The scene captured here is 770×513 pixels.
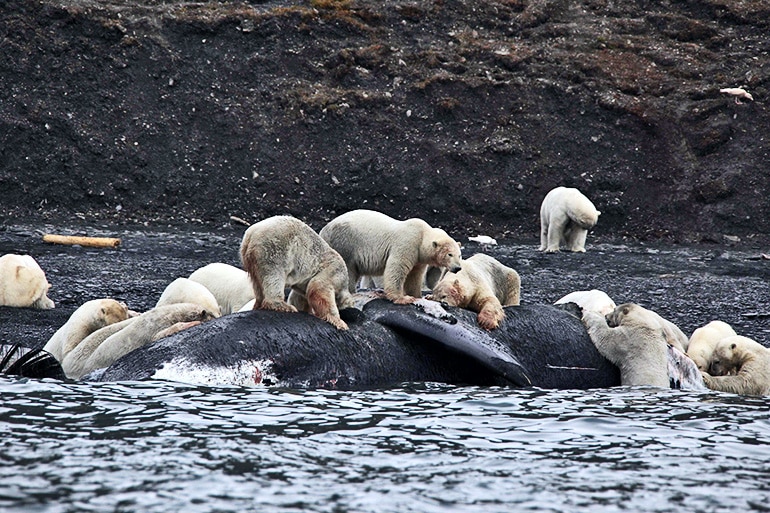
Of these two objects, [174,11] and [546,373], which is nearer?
[546,373]

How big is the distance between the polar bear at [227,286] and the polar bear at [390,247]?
2.65 m

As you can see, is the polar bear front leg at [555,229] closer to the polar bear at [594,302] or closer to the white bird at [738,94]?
the polar bear at [594,302]

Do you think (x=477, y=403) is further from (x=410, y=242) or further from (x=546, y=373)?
(x=410, y=242)

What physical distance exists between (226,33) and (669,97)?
1113 cm

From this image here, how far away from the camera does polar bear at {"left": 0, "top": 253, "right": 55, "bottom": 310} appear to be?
42.6ft

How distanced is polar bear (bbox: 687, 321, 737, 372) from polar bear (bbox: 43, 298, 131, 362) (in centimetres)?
565

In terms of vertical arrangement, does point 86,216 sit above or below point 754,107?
below

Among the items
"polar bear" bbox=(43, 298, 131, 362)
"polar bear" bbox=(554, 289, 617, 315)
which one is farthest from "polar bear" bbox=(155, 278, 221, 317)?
"polar bear" bbox=(554, 289, 617, 315)

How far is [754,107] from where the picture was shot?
1061 inches

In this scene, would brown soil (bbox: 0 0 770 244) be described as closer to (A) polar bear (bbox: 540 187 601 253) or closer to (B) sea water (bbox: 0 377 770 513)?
(A) polar bear (bbox: 540 187 601 253)

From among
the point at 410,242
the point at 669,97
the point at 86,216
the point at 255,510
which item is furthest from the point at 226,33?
the point at 255,510

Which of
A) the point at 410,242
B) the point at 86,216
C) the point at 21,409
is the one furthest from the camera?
the point at 86,216

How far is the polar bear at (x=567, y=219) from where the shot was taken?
806 inches

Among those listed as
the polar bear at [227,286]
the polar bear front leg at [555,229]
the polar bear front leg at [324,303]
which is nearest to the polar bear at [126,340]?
the polar bear front leg at [324,303]
